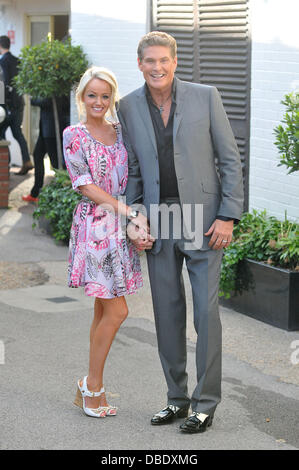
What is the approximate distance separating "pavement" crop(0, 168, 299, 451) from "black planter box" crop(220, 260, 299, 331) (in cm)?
8

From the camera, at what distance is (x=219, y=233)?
14.8ft

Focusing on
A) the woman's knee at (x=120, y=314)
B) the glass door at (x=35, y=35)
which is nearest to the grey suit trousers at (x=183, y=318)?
the woman's knee at (x=120, y=314)

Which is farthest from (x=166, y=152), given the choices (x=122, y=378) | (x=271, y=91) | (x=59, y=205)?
(x=59, y=205)

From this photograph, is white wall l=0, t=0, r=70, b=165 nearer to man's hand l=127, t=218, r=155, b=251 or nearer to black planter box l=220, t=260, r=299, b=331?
black planter box l=220, t=260, r=299, b=331

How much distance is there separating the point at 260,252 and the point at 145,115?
259cm

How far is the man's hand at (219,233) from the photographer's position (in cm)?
452

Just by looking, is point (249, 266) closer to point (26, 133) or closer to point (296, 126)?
point (296, 126)

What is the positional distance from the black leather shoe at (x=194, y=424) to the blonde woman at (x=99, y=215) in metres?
0.50

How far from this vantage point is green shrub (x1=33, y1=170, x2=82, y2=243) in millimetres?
9430

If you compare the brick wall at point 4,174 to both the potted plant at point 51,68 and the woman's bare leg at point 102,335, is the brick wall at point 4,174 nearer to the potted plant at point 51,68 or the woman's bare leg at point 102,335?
the potted plant at point 51,68

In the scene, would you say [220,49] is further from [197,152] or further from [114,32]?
[197,152]

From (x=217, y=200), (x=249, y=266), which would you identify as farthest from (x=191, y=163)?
(x=249, y=266)

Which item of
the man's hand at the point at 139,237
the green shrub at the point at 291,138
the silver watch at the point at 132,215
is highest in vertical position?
the green shrub at the point at 291,138

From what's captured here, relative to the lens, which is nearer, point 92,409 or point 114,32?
point 92,409
